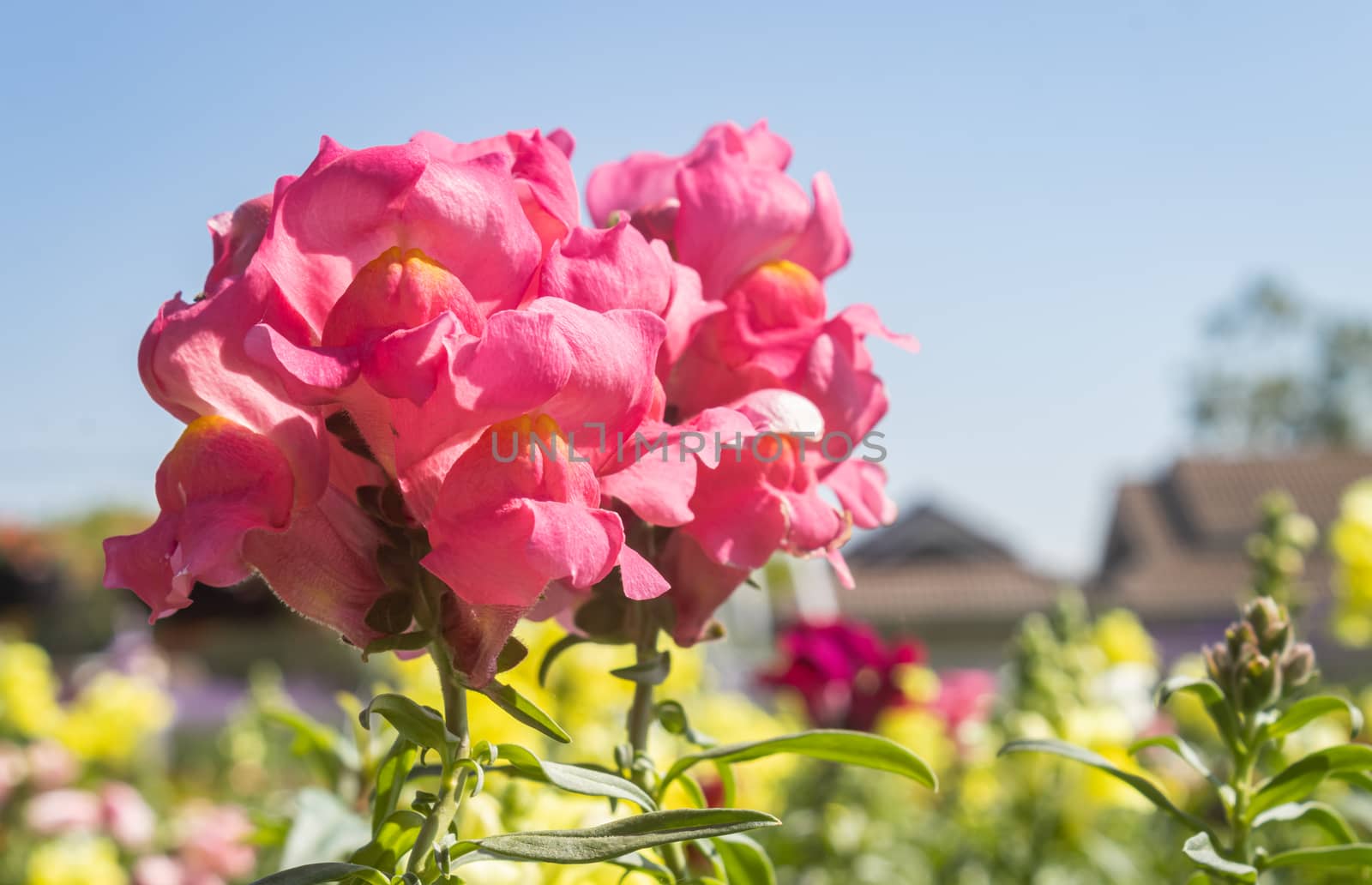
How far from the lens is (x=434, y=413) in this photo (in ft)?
1.77

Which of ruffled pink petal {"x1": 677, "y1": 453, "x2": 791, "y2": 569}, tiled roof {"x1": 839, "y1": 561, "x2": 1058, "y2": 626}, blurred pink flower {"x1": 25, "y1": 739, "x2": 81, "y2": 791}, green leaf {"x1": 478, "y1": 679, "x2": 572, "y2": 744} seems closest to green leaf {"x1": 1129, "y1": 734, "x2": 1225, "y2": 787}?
ruffled pink petal {"x1": 677, "y1": 453, "x2": 791, "y2": 569}

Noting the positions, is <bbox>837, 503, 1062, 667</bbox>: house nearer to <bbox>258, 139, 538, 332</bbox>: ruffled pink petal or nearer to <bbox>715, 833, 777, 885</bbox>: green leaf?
<bbox>715, 833, 777, 885</bbox>: green leaf

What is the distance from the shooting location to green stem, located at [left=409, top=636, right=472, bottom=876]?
1.84 feet

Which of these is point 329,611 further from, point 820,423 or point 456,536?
point 820,423

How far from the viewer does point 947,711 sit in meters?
2.95

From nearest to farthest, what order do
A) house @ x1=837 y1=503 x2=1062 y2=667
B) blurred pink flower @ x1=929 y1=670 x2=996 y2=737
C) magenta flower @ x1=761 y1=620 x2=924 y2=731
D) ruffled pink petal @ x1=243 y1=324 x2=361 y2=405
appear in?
ruffled pink petal @ x1=243 y1=324 x2=361 y2=405, magenta flower @ x1=761 y1=620 x2=924 y2=731, blurred pink flower @ x1=929 y1=670 x2=996 y2=737, house @ x1=837 y1=503 x2=1062 y2=667

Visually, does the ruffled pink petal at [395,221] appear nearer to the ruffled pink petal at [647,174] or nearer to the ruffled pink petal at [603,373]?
the ruffled pink petal at [603,373]

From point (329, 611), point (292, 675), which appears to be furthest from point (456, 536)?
point (292, 675)

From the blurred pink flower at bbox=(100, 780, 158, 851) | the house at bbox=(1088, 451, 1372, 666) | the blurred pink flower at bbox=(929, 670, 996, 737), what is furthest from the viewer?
the house at bbox=(1088, 451, 1372, 666)

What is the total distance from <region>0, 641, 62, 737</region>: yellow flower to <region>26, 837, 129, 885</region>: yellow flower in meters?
1.14

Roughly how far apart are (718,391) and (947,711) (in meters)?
2.41

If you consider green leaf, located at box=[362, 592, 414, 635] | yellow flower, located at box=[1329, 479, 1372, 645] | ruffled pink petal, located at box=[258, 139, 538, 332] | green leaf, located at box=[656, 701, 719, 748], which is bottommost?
yellow flower, located at box=[1329, 479, 1372, 645]

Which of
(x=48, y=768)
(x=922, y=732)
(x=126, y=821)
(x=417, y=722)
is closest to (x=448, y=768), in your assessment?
(x=417, y=722)

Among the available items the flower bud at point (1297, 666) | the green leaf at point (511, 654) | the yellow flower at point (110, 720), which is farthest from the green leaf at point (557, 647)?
the yellow flower at point (110, 720)
